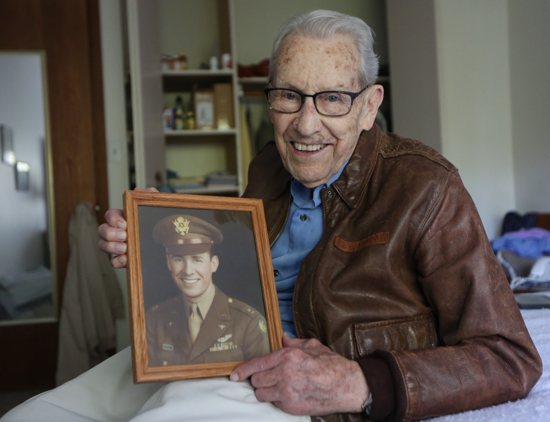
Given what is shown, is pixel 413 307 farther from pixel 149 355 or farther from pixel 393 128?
pixel 393 128

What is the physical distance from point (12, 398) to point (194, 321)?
8.95ft

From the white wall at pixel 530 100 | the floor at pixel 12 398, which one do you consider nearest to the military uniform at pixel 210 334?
the floor at pixel 12 398

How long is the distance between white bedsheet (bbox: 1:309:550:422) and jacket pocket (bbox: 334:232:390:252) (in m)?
0.32

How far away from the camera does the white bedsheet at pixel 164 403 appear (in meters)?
0.90

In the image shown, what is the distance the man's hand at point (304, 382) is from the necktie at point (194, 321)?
0.28ft

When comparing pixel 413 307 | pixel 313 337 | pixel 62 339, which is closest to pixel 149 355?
pixel 313 337

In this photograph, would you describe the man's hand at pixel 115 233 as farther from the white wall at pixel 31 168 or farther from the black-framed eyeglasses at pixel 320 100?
the white wall at pixel 31 168

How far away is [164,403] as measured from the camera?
0.90 m

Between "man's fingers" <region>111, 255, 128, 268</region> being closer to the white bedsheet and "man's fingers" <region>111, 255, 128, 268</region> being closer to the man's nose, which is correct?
the white bedsheet

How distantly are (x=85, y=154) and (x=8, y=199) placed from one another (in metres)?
0.48

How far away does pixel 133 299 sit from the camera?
36.0 inches

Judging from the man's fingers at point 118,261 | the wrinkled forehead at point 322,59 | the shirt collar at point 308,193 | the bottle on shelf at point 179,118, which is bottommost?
the man's fingers at point 118,261

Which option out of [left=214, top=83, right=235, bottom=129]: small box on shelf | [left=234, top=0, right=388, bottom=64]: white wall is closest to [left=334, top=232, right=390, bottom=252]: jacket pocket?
[left=214, top=83, right=235, bottom=129]: small box on shelf

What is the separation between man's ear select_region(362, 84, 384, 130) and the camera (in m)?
1.24
